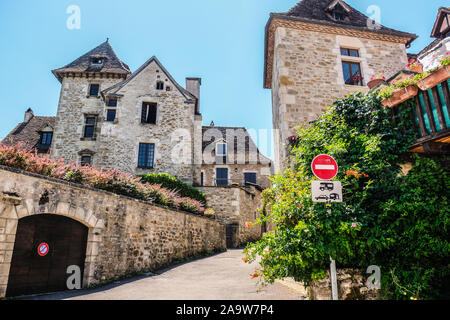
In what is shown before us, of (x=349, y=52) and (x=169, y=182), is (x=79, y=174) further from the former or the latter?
(x=349, y=52)

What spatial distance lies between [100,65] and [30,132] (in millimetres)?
7335

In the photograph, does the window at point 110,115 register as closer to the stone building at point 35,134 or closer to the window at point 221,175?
the stone building at point 35,134

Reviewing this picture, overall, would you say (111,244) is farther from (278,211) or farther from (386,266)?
(386,266)

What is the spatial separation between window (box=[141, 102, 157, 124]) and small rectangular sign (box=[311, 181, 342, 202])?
15.3 m

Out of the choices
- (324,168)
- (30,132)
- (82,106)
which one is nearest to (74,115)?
(82,106)

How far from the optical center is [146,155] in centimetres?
1622

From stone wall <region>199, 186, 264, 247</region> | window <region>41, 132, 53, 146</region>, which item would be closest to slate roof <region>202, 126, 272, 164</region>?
stone wall <region>199, 186, 264, 247</region>

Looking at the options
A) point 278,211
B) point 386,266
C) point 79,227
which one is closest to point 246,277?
point 278,211

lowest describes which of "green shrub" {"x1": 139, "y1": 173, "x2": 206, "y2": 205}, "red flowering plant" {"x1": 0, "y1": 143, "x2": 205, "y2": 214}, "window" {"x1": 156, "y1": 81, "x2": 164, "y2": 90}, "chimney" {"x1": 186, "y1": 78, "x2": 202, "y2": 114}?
"red flowering plant" {"x1": 0, "y1": 143, "x2": 205, "y2": 214}

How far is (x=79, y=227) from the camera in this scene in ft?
19.6

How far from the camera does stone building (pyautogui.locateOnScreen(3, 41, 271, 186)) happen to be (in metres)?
16.1

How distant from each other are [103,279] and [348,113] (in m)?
6.63

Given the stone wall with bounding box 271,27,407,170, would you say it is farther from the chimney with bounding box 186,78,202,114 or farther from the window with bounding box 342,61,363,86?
the chimney with bounding box 186,78,202,114

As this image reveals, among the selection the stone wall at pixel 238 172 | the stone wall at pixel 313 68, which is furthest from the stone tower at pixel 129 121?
the stone wall at pixel 313 68
